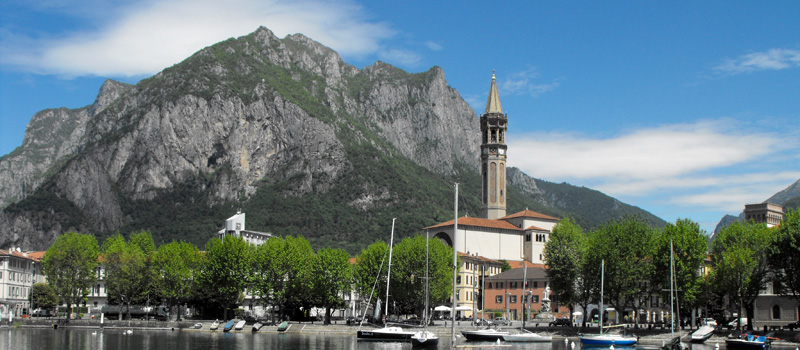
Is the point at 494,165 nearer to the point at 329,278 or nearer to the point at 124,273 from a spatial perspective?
the point at 329,278

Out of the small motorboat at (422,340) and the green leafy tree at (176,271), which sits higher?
the green leafy tree at (176,271)

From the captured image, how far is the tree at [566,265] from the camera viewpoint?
3976 inches

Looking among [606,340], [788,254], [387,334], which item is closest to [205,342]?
[387,334]

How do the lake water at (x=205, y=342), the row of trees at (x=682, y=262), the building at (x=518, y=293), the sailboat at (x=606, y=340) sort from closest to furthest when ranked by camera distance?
the lake water at (x=205, y=342)
the sailboat at (x=606, y=340)
the row of trees at (x=682, y=262)
the building at (x=518, y=293)

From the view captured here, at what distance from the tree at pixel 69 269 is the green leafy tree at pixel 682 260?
82.3 m

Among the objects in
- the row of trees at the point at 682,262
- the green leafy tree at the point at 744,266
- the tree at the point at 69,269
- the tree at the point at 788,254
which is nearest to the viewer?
the tree at the point at 788,254

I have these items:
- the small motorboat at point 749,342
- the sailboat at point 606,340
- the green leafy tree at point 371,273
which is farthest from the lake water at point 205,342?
the green leafy tree at point 371,273

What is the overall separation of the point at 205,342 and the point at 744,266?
195 ft

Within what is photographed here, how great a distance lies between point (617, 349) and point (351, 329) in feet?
117

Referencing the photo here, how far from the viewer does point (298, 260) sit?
4478 inches

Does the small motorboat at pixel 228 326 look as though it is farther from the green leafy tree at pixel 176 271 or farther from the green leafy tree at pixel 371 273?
the green leafy tree at pixel 371 273

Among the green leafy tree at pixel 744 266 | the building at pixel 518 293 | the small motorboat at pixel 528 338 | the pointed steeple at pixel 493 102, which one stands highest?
the pointed steeple at pixel 493 102

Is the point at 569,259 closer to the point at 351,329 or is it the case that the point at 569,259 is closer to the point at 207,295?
the point at 351,329

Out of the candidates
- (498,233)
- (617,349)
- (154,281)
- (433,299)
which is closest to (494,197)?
(498,233)
